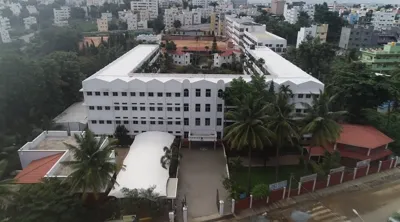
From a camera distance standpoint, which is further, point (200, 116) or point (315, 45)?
point (315, 45)

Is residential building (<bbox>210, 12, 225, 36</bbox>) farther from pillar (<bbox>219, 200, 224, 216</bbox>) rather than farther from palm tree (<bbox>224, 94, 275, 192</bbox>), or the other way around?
pillar (<bbox>219, 200, 224, 216</bbox>)

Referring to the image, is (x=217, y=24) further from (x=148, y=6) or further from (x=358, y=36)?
(x=148, y=6)

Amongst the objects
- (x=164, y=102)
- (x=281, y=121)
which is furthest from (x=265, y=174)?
(x=164, y=102)

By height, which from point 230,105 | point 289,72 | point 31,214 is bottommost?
point 31,214

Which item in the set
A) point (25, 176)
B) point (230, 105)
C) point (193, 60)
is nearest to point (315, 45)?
point (193, 60)

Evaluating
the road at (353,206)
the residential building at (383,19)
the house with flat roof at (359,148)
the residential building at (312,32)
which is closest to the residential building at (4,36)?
the residential building at (312,32)

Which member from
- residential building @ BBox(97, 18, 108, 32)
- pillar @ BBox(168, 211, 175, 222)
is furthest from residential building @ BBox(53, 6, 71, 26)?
pillar @ BBox(168, 211, 175, 222)

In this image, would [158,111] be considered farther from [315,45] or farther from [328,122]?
[315,45]
